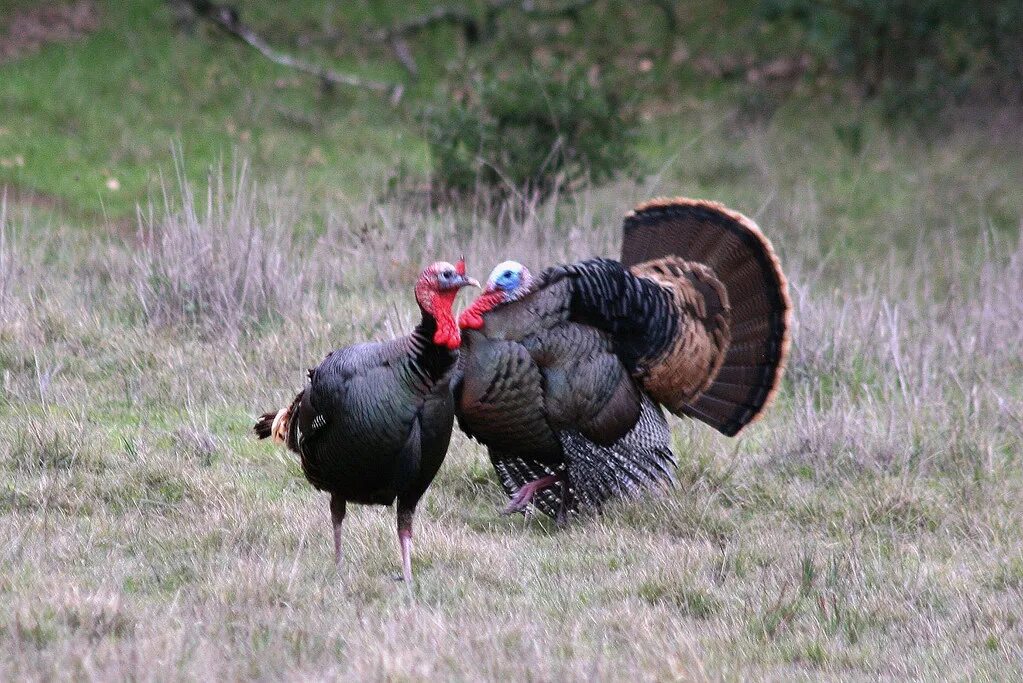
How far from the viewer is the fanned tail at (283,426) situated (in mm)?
5023

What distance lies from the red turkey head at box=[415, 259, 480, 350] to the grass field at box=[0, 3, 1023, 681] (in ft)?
2.93

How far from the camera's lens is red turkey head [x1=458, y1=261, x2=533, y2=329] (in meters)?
5.58

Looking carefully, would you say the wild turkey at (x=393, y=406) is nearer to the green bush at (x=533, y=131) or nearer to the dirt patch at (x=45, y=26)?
the green bush at (x=533, y=131)

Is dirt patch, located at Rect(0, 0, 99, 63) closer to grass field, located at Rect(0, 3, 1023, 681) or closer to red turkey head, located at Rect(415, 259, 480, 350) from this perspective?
grass field, located at Rect(0, 3, 1023, 681)

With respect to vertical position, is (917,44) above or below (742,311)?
above

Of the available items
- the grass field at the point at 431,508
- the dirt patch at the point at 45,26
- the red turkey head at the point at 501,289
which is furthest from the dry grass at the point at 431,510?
the dirt patch at the point at 45,26

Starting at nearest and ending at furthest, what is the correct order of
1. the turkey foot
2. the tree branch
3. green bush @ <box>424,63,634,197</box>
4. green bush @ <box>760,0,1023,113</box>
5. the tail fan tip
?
the tail fan tip, the turkey foot, green bush @ <box>424,63,634,197</box>, green bush @ <box>760,0,1023,113</box>, the tree branch

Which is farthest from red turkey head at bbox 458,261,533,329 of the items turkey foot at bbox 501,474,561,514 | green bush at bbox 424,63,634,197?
green bush at bbox 424,63,634,197

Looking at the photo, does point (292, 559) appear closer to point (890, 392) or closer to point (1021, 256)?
point (890, 392)

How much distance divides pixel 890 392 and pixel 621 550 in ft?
9.81

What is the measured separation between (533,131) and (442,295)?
694 centimetres

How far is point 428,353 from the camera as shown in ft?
14.6

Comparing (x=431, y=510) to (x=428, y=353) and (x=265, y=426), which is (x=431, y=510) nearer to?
(x=265, y=426)

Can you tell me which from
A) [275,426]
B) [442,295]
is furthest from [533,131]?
[442,295]
